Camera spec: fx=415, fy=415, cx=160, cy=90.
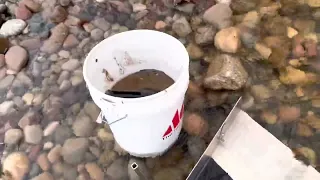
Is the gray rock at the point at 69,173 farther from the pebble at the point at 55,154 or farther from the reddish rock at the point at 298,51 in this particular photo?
the reddish rock at the point at 298,51

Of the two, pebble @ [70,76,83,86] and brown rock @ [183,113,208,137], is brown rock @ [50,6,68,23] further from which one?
brown rock @ [183,113,208,137]

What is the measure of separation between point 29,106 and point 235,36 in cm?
54

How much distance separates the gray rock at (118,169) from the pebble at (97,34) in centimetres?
37

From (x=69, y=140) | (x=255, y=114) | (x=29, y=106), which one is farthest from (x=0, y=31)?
(x=255, y=114)

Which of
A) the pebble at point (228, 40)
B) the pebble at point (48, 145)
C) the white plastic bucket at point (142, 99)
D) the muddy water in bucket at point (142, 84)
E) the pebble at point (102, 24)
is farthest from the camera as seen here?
the pebble at point (102, 24)

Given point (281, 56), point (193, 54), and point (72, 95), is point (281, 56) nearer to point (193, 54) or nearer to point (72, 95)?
point (193, 54)

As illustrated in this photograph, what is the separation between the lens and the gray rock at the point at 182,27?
109 cm

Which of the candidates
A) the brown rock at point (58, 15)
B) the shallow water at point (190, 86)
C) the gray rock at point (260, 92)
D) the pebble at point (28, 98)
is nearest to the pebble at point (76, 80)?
the shallow water at point (190, 86)

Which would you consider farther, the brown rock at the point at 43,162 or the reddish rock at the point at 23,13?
the reddish rock at the point at 23,13

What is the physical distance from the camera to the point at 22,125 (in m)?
0.97

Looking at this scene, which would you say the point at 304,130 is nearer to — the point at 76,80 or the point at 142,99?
the point at 142,99

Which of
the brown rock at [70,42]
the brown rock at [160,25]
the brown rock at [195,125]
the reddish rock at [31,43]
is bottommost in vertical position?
the reddish rock at [31,43]

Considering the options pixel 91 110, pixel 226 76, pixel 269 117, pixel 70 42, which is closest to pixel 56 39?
pixel 70 42

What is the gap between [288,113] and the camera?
0.93m
